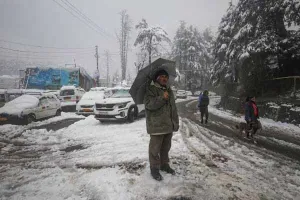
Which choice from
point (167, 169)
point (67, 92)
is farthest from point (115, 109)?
point (67, 92)

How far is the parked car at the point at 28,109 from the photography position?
10.8 metres

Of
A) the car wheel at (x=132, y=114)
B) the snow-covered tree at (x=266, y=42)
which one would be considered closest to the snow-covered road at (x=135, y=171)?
the car wheel at (x=132, y=114)

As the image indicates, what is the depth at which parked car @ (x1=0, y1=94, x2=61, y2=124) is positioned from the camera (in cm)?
1084

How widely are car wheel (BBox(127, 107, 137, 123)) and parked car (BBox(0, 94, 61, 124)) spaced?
5386mm

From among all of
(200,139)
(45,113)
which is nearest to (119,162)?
(200,139)

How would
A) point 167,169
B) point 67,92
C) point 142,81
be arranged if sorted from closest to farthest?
point 142,81 < point 167,169 < point 67,92

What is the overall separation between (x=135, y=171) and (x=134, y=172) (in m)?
0.06

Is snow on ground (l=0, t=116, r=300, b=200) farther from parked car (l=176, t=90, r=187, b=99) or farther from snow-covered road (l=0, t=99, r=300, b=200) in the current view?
parked car (l=176, t=90, r=187, b=99)

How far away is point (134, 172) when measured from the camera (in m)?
4.51

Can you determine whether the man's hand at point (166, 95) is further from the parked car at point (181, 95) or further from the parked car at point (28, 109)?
the parked car at point (181, 95)

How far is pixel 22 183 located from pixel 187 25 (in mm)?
55342

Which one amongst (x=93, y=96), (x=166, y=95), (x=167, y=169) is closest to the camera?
(x=166, y=95)

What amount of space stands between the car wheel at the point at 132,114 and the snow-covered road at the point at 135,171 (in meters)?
3.89

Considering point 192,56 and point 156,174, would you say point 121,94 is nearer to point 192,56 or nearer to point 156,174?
point 156,174
